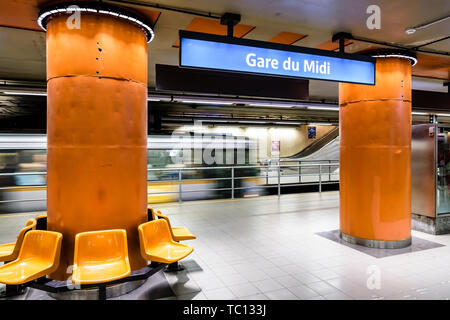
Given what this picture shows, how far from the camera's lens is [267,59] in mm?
2965

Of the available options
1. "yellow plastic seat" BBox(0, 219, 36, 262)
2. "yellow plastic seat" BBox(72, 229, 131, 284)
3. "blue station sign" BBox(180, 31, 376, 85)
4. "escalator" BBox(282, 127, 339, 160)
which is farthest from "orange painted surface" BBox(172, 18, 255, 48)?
"escalator" BBox(282, 127, 339, 160)

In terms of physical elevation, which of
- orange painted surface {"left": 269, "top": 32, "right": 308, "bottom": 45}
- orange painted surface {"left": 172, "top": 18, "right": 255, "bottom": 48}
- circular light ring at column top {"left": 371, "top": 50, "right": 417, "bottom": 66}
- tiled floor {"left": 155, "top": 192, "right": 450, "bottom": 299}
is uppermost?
orange painted surface {"left": 269, "top": 32, "right": 308, "bottom": 45}

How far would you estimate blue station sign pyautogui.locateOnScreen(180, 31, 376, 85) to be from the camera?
2.73 meters

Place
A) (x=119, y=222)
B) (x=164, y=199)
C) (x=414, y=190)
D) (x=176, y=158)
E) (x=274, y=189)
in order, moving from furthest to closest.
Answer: (x=274, y=189), (x=176, y=158), (x=164, y=199), (x=414, y=190), (x=119, y=222)

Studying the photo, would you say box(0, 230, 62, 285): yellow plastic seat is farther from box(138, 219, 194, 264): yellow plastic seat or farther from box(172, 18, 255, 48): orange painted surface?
box(172, 18, 255, 48): orange painted surface

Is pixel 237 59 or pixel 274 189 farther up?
pixel 237 59

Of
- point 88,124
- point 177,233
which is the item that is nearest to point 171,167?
point 177,233

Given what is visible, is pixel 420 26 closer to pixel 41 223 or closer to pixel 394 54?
pixel 394 54

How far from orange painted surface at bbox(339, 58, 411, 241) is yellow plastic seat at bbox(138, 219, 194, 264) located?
294 centimetres

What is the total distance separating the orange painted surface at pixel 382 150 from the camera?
448cm

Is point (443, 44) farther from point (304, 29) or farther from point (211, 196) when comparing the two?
point (211, 196)

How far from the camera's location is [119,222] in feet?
10.5
